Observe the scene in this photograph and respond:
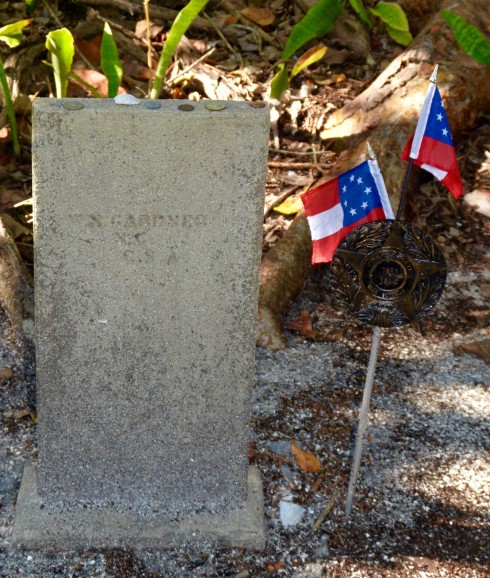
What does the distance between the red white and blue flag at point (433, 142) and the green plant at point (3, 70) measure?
7.63 feet

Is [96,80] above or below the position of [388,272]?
below

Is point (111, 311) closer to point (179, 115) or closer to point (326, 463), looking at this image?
point (179, 115)

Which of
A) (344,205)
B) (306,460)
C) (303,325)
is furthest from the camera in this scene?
(303,325)

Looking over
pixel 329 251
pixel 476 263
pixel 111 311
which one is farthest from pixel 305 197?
pixel 476 263

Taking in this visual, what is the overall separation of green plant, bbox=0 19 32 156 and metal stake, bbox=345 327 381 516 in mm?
2435

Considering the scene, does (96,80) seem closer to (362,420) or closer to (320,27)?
(320,27)

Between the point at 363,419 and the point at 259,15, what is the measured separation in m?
3.77

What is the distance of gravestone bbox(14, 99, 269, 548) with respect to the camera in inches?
84.4

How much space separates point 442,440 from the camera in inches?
125

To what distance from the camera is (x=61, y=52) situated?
12.6 feet

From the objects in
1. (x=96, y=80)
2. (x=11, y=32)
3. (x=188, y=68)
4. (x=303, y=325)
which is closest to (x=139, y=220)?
(x=303, y=325)

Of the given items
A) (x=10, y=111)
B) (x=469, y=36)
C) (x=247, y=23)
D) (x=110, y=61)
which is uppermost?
(x=469, y=36)

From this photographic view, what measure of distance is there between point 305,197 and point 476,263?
77.9 inches

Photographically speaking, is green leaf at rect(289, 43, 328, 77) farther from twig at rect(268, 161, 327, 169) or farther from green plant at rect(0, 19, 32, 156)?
green plant at rect(0, 19, 32, 156)
